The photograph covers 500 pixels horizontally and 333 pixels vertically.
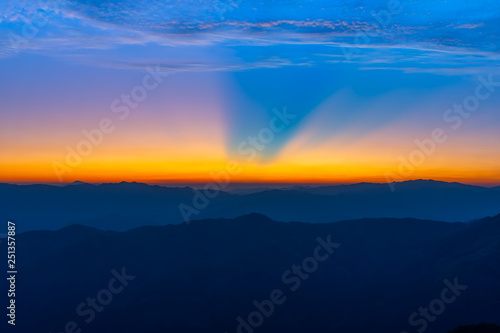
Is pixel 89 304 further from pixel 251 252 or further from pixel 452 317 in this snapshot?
pixel 452 317

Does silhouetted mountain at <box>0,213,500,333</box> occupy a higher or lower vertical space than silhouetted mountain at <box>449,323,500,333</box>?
higher

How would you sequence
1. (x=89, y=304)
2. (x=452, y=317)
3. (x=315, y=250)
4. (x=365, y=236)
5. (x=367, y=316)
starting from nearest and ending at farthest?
1. (x=452, y=317)
2. (x=367, y=316)
3. (x=89, y=304)
4. (x=315, y=250)
5. (x=365, y=236)

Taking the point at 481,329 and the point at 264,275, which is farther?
the point at 264,275

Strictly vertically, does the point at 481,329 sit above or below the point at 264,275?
below

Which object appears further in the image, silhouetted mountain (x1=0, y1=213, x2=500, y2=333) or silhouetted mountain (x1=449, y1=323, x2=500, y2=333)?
silhouetted mountain (x1=0, y1=213, x2=500, y2=333)

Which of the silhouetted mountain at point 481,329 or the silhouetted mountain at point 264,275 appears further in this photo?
the silhouetted mountain at point 264,275

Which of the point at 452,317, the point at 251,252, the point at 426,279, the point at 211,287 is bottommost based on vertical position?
the point at 452,317

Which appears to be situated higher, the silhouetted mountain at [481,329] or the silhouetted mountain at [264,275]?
the silhouetted mountain at [264,275]

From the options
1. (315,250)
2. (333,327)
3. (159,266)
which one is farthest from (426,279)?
(159,266)
